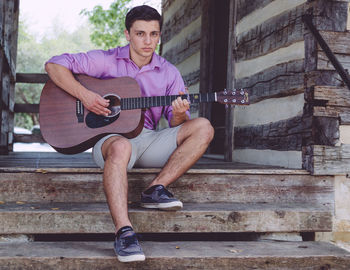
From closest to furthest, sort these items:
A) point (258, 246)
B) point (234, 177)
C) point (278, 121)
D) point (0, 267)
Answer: point (0, 267) → point (258, 246) → point (234, 177) → point (278, 121)

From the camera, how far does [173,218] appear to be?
7.89ft

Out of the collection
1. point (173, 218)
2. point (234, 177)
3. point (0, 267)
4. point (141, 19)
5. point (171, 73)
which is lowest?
point (0, 267)

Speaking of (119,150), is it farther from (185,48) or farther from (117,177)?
(185,48)

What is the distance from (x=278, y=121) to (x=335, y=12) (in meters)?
0.89

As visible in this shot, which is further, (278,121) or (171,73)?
(278,121)

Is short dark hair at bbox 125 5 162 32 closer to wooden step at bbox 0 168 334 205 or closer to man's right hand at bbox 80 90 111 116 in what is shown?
man's right hand at bbox 80 90 111 116

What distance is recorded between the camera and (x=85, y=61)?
2699 mm

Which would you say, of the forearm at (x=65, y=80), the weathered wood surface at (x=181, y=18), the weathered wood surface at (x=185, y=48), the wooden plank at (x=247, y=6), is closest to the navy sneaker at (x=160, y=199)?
the forearm at (x=65, y=80)

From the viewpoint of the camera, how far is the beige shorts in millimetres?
2609

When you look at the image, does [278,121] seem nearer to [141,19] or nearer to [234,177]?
[234,177]

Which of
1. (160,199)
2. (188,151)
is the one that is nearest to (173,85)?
(188,151)

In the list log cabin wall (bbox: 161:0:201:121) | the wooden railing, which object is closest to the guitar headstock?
log cabin wall (bbox: 161:0:201:121)

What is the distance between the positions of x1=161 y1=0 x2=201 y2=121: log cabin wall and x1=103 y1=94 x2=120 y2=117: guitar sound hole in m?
2.98

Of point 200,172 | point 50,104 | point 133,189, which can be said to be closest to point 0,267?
point 133,189
